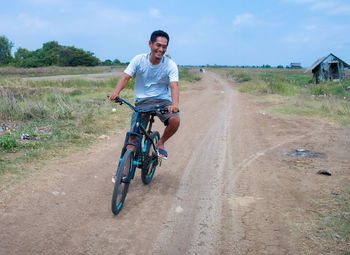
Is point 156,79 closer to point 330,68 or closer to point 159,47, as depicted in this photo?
point 159,47

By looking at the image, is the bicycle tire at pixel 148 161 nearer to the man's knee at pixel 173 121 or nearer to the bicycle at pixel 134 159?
the bicycle at pixel 134 159

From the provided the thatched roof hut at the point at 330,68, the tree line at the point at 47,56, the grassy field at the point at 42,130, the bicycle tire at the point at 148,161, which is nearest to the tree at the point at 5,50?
the tree line at the point at 47,56

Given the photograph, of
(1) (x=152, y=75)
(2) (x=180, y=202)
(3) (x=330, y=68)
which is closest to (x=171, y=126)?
(1) (x=152, y=75)

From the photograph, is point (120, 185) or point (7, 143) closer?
point (120, 185)

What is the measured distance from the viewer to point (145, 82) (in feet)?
13.9

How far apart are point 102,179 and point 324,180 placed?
3.29m

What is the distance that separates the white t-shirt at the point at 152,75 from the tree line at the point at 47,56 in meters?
70.8

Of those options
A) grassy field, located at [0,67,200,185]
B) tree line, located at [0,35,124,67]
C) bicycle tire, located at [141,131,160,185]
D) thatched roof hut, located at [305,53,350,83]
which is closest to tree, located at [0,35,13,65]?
tree line, located at [0,35,124,67]

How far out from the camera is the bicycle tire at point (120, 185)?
3.43 m

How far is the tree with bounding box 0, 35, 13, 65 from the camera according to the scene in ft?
234

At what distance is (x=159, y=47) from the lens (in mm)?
3977

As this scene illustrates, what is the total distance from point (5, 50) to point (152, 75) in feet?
262

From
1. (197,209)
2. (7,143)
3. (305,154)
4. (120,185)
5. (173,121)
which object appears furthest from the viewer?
(305,154)

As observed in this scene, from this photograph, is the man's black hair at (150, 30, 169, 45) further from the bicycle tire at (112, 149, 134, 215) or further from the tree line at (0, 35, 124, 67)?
the tree line at (0, 35, 124, 67)
